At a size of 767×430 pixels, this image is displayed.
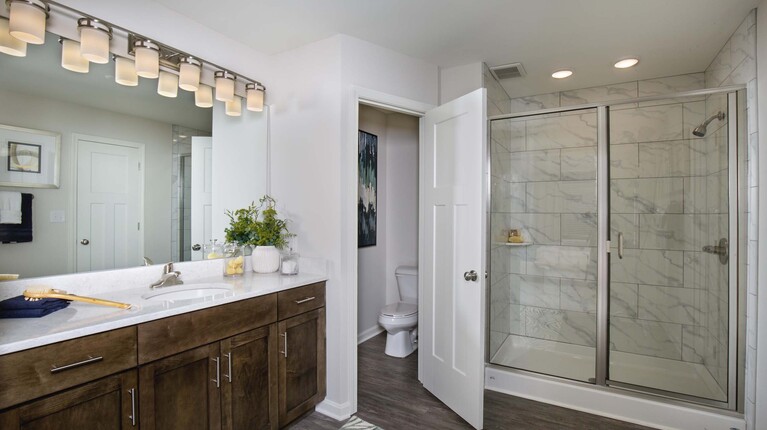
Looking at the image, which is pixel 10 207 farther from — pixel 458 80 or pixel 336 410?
pixel 458 80

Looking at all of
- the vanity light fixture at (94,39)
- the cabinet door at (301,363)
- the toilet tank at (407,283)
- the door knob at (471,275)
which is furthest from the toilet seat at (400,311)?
the vanity light fixture at (94,39)

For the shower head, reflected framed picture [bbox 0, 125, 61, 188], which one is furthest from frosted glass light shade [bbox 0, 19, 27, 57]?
the shower head

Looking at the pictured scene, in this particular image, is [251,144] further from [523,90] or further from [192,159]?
[523,90]

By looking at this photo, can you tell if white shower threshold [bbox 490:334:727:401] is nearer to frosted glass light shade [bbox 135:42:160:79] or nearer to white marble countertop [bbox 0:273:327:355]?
white marble countertop [bbox 0:273:327:355]

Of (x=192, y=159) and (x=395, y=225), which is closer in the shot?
(x=192, y=159)

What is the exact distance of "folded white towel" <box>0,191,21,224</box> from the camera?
4.95 feet

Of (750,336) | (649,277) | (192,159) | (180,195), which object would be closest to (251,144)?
(192,159)

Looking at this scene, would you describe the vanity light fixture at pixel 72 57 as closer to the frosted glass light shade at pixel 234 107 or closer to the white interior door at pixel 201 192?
the white interior door at pixel 201 192

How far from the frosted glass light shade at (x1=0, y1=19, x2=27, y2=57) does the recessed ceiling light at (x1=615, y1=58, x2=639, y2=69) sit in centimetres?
371

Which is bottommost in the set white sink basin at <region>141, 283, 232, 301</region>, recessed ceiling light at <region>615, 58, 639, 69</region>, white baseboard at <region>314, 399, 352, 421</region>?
white baseboard at <region>314, 399, 352, 421</region>

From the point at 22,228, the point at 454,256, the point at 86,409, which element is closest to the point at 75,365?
the point at 86,409

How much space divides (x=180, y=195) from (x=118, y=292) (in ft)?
2.05

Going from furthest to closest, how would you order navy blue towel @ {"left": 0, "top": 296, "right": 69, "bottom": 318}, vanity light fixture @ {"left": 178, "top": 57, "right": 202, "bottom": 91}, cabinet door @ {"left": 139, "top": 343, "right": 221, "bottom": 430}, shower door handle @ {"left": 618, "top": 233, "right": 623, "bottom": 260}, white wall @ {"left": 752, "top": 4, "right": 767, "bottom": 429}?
shower door handle @ {"left": 618, "top": 233, "right": 623, "bottom": 260} → vanity light fixture @ {"left": 178, "top": 57, "right": 202, "bottom": 91} → white wall @ {"left": 752, "top": 4, "right": 767, "bottom": 429} → cabinet door @ {"left": 139, "top": 343, "right": 221, "bottom": 430} → navy blue towel @ {"left": 0, "top": 296, "right": 69, "bottom": 318}

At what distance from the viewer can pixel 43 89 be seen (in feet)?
5.37
